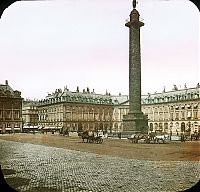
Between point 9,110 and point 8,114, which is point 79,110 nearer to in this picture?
point 9,110

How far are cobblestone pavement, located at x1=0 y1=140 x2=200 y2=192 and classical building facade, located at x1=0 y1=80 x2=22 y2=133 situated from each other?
28.1 metres

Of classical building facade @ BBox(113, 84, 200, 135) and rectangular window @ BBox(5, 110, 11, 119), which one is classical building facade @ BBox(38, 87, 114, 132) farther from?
rectangular window @ BBox(5, 110, 11, 119)

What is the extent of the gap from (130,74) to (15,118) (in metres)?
21.1

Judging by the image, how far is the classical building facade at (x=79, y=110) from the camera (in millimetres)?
43928

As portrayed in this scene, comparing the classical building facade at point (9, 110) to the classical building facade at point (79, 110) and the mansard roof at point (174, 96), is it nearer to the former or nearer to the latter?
the classical building facade at point (79, 110)

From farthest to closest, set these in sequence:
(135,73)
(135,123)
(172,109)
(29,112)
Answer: (172,109) < (29,112) < (135,123) < (135,73)

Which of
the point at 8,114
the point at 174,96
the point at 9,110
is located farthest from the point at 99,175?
the point at 174,96

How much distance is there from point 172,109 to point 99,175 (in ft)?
175

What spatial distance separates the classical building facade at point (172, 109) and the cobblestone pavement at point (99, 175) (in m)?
40.9

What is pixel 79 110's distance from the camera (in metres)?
54.6

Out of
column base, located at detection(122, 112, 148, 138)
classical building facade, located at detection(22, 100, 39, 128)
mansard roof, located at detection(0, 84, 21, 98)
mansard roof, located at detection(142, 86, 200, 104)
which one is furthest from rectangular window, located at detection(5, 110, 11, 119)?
mansard roof, located at detection(142, 86, 200, 104)

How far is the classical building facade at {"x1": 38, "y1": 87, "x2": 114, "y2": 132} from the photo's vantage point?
4393 centimetres

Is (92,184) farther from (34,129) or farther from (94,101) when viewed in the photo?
(94,101)

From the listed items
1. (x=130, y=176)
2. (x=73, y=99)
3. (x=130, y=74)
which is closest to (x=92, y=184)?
(x=130, y=176)
